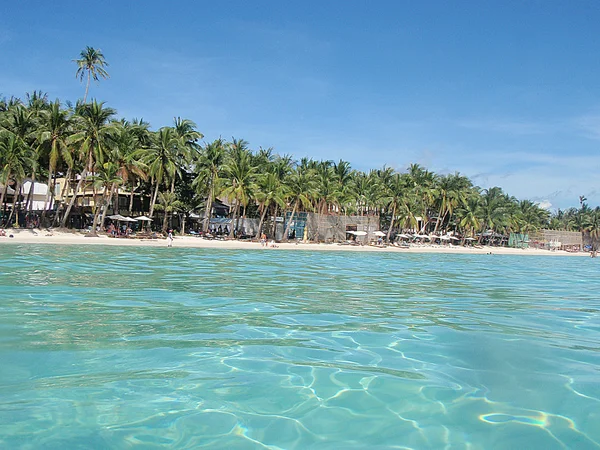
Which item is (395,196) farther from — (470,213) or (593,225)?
(593,225)

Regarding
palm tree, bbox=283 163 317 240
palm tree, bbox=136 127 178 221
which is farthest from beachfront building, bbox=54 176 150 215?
palm tree, bbox=283 163 317 240

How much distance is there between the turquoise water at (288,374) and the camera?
4035mm

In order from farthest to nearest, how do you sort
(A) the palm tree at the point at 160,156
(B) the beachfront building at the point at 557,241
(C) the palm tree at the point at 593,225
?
(C) the palm tree at the point at 593,225 < (B) the beachfront building at the point at 557,241 < (A) the palm tree at the point at 160,156

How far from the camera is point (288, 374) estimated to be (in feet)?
17.8

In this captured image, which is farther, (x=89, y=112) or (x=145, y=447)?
(x=89, y=112)

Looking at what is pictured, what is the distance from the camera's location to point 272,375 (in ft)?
17.6

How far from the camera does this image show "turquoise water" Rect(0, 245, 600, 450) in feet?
13.2

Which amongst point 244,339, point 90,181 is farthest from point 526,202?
point 244,339

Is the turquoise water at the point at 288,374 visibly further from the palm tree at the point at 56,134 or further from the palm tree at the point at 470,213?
the palm tree at the point at 470,213

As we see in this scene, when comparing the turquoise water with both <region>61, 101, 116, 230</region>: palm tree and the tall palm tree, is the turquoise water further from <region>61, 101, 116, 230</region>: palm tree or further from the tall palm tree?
the tall palm tree

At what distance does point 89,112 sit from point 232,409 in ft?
126

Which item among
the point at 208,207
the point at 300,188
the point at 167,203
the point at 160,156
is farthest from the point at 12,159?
the point at 300,188

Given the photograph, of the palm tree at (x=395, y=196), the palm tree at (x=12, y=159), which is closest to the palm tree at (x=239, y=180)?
the palm tree at (x=12, y=159)

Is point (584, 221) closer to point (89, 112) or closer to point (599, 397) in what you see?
point (89, 112)
